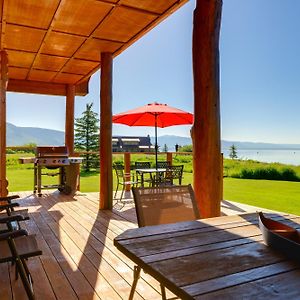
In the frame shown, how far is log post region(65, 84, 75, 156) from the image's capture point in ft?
25.7

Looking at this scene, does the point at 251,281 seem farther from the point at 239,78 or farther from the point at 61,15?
the point at 239,78

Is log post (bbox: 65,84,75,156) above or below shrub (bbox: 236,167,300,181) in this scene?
above

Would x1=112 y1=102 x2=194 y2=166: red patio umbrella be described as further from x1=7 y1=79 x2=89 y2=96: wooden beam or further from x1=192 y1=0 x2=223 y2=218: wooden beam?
x1=192 y1=0 x2=223 y2=218: wooden beam

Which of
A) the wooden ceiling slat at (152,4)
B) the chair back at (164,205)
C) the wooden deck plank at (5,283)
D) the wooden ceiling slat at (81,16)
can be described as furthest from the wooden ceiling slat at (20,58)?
the chair back at (164,205)

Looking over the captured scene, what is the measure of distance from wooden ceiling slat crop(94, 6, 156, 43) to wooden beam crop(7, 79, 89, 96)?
11.7 feet

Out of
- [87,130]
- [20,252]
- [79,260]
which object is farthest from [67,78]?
[87,130]

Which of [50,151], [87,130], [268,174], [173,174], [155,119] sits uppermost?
[87,130]

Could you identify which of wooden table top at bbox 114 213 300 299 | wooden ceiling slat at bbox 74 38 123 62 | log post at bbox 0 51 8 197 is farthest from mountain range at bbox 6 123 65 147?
wooden table top at bbox 114 213 300 299

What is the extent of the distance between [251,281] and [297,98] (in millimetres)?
50384

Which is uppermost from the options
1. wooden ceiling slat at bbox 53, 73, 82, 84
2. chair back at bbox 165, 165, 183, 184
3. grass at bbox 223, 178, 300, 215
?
wooden ceiling slat at bbox 53, 73, 82, 84

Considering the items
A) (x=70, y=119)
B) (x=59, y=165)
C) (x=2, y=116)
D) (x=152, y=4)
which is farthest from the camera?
(x=70, y=119)

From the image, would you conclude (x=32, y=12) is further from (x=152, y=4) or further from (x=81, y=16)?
A: (x=152, y=4)

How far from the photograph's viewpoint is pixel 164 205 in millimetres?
2010

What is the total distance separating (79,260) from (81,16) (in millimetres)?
3036
